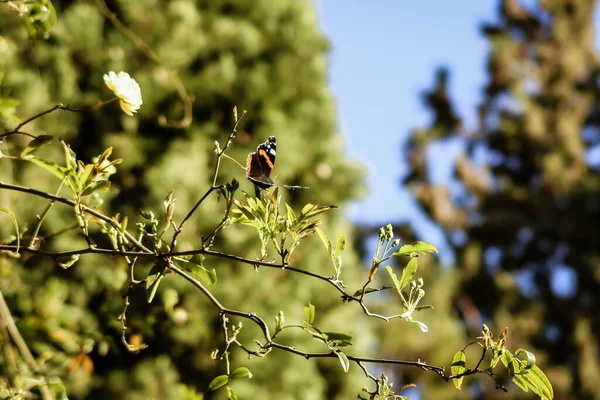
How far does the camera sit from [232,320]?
6.84 feet

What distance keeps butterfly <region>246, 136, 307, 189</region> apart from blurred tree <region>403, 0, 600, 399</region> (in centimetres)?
787

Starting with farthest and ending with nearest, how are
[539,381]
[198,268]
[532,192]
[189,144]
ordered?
[532,192] < [189,144] < [198,268] < [539,381]

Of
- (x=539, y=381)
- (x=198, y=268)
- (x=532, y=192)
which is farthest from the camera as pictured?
(x=532, y=192)

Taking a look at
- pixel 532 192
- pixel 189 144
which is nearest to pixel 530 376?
pixel 189 144

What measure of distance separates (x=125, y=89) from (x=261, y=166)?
21 centimetres

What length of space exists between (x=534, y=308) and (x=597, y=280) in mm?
1192

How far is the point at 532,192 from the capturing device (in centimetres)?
995

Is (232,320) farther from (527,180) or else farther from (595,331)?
(527,180)

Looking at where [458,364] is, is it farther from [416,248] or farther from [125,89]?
[125,89]

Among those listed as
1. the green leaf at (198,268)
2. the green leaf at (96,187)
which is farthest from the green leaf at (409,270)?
the green leaf at (96,187)

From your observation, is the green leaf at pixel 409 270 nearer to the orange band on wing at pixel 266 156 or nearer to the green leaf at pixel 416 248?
the green leaf at pixel 416 248

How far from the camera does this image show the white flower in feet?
2.50

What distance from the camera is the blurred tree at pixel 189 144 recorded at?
6.45 ft

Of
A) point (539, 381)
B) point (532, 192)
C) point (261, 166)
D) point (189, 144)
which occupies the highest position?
point (532, 192)
